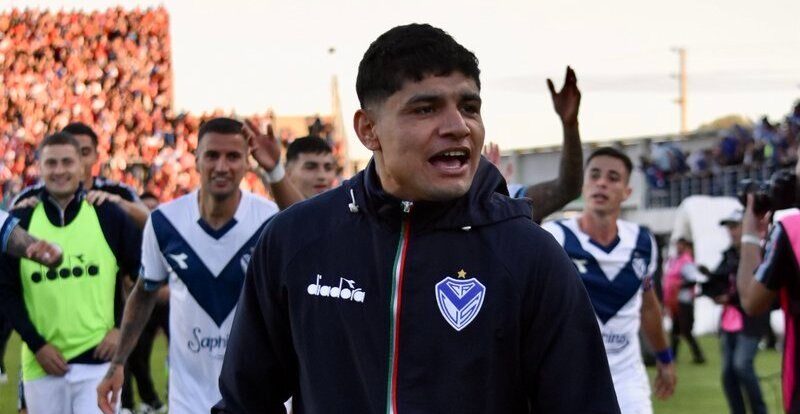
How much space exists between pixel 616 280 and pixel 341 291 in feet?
16.9

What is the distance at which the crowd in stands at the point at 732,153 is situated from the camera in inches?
1241

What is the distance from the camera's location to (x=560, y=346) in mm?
3146

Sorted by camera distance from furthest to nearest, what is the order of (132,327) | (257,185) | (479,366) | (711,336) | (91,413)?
(257,185)
(711,336)
(91,413)
(132,327)
(479,366)

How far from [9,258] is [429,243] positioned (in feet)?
18.8

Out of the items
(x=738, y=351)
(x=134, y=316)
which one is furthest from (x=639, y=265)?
(x=738, y=351)

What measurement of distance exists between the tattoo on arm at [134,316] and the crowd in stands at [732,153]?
2248 cm

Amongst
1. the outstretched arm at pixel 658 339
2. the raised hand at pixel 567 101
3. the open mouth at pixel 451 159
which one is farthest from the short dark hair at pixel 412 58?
the outstretched arm at pixel 658 339

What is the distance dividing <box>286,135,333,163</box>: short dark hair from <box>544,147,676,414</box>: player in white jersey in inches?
60.5

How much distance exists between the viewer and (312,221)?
3426 millimetres

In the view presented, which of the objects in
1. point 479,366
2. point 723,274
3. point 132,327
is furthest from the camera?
point 723,274

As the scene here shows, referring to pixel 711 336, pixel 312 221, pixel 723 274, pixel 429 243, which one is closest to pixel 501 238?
pixel 429 243

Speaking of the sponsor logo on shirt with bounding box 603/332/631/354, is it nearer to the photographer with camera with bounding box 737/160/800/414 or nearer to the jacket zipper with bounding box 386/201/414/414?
the photographer with camera with bounding box 737/160/800/414

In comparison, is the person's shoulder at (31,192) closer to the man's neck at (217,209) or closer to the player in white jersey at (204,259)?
the player in white jersey at (204,259)

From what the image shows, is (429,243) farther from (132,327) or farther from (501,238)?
(132,327)
